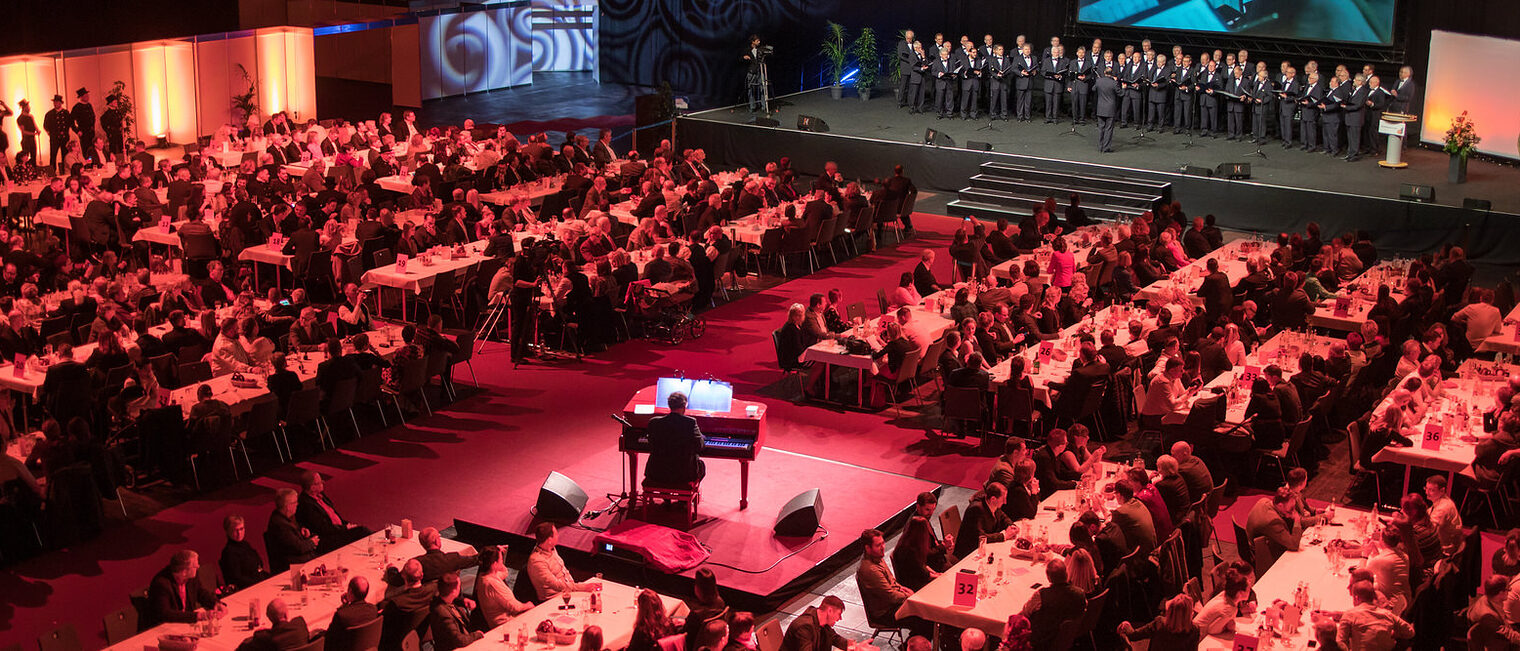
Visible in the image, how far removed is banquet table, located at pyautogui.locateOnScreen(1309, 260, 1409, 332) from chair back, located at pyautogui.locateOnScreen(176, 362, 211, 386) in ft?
36.6

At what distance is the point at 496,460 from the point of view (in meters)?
13.7

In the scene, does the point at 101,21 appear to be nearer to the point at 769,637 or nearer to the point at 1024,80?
the point at 1024,80

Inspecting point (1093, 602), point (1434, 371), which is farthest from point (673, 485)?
point (1434, 371)

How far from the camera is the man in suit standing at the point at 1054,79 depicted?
91.2 ft

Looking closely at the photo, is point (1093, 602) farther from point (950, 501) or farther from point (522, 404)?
point (522, 404)

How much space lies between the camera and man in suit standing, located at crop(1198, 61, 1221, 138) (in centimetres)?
2628

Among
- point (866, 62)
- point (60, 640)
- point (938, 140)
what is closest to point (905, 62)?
point (866, 62)

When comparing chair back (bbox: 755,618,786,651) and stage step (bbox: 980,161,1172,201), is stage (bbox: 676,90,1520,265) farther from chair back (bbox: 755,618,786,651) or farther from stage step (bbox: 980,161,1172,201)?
chair back (bbox: 755,618,786,651)

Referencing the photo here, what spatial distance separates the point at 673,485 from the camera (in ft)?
38.2

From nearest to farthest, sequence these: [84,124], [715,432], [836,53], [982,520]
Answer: [982,520]
[715,432]
[84,124]
[836,53]

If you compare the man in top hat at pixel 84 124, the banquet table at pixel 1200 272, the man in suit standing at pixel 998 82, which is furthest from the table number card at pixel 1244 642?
the man in top hat at pixel 84 124

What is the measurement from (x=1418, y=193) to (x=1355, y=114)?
3.35m

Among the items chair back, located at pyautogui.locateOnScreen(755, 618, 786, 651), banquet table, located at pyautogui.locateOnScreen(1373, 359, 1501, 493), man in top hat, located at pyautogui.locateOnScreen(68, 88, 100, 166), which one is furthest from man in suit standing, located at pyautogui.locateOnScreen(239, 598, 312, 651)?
man in top hat, located at pyautogui.locateOnScreen(68, 88, 100, 166)

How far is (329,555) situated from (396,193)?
13.5 meters
